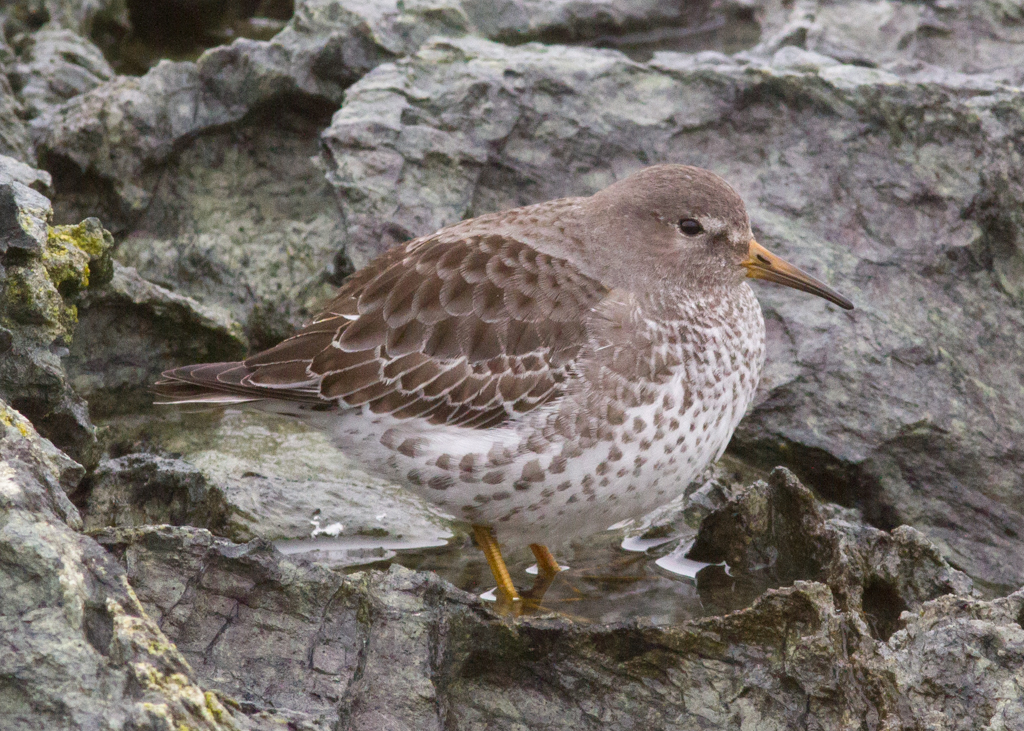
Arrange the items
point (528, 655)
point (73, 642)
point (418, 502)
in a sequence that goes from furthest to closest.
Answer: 1. point (418, 502)
2. point (528, 655)
3. point (73, 642)

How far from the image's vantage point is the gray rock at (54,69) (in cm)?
841

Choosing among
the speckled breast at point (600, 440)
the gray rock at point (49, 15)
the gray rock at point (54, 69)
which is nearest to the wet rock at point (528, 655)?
the speckled breast at point (600, 440)

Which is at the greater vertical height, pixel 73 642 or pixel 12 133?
pixel 12 133

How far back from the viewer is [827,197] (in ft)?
23.4

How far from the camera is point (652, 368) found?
16.9 ft

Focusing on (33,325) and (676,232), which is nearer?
(33,325)

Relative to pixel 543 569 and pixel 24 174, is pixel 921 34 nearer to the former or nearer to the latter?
pixel 543 569

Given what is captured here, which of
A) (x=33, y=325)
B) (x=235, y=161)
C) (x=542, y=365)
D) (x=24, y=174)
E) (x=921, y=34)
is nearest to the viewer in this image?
(x=33, y=325)

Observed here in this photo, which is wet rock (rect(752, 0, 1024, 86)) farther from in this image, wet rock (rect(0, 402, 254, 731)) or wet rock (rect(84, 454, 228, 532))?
wet rock (rect(0, 402, 254, 731))

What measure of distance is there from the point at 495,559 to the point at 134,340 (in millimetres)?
2302

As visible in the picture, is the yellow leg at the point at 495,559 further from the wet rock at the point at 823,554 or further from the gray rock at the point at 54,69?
the gray rock at the point at 54,69

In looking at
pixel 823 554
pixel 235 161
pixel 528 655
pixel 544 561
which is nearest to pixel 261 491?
pixel 544 561

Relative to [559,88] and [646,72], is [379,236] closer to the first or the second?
[559,88]

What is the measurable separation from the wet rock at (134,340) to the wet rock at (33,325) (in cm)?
123
